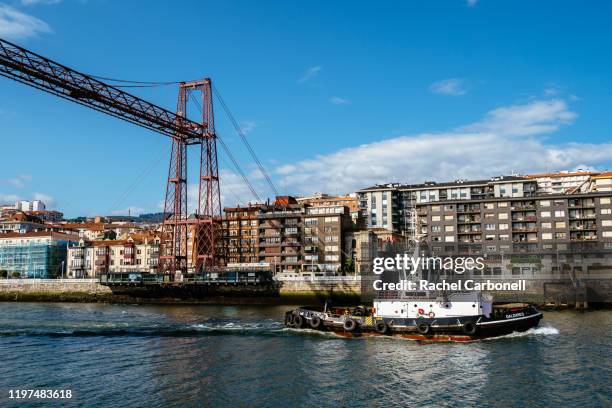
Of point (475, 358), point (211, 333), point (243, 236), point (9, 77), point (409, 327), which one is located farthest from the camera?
point (243, 236)

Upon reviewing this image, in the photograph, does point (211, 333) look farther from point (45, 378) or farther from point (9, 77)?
point (9, 77)

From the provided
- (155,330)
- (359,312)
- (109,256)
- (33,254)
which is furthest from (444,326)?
(33,254)

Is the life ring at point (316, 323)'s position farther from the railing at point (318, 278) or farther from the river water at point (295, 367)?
the railing at point (318, 278)

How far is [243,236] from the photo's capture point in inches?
4161

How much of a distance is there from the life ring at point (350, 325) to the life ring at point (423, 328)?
16.2ft

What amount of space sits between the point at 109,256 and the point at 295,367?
95205 millimetres

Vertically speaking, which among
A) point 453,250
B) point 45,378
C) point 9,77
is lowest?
point 45,378

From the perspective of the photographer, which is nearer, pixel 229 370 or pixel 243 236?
pixel 229 370

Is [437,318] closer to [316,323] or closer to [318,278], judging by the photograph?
[316,323]

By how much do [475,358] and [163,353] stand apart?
63.1 feet

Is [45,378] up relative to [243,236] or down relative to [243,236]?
down

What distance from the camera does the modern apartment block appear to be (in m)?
98.7

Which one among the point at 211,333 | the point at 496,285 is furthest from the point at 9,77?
the point at 496,285

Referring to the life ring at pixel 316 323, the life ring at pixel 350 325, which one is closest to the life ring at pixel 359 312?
the life ring at pixel 350 325
